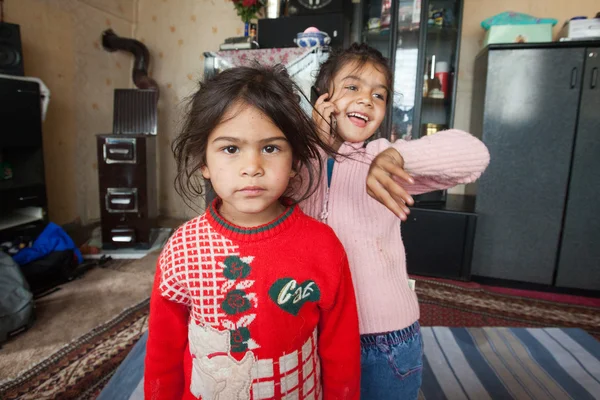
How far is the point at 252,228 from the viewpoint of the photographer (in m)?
0.69

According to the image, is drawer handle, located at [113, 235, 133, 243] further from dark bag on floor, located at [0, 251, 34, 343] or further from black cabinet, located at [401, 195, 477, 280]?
black cabinet, located at [401, 195, 477, 280]

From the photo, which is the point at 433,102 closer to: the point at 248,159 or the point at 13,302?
the point at 248,159

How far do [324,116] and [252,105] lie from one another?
8.3 inches

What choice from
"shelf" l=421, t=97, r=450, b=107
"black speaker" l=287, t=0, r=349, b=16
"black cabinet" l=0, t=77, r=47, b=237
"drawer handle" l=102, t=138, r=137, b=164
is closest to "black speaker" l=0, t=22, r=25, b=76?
"black cabinet" l=0, t=77, r=47, b=237

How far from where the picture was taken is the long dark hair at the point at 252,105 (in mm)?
669

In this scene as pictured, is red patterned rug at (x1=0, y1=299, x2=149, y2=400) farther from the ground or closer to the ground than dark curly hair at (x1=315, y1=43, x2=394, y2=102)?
closer to the ground

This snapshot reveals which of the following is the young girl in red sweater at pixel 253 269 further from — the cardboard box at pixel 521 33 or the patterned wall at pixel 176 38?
the patterned wall at pixel 176 38

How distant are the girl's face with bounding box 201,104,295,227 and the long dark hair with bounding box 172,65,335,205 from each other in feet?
0.06

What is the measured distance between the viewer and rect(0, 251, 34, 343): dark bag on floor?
1761 mm

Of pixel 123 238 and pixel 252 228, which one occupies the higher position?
pixel 252 228

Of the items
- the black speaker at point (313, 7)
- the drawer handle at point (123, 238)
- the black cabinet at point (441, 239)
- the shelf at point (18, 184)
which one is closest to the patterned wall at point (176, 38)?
the drawer handle at point (123, 238)

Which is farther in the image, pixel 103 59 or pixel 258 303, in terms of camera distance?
Result: pixel 103 59

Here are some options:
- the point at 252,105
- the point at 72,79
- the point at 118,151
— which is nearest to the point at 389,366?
the point at 252,105

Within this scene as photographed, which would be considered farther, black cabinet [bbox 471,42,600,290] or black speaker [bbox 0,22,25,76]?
black speaker [bbox 0,22,25,76]
